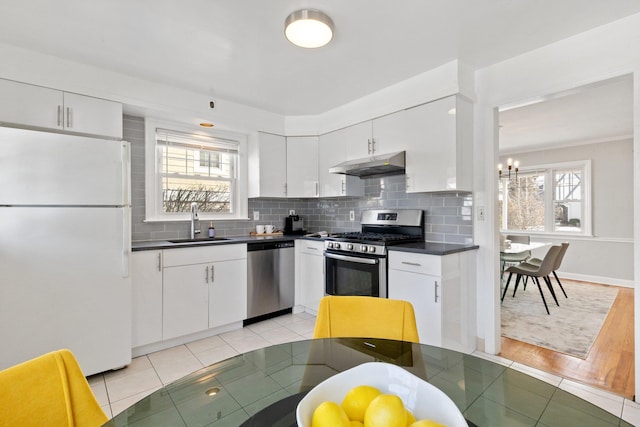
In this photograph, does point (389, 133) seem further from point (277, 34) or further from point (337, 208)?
point (277, 34)

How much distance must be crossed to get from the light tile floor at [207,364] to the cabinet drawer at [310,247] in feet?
2.52

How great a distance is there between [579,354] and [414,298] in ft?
5.17

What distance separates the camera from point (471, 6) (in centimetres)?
180

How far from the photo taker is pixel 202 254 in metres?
2.92

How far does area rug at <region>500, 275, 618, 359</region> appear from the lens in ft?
9.52

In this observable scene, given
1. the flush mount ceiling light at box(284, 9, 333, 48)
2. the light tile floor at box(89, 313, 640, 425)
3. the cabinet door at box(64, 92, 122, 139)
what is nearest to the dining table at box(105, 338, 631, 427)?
the light tile floor at box(89, 313, 640, 425)

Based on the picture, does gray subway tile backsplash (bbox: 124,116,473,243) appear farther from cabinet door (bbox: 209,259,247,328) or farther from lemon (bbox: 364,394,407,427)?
lemon (bbox: 364,394,407,427)

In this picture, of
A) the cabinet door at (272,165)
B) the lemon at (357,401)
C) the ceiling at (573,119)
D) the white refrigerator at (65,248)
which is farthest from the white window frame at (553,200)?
the white refrigerator at (65,248)

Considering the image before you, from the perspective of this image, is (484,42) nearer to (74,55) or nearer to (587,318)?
(74,55)

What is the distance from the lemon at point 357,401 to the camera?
670 mm

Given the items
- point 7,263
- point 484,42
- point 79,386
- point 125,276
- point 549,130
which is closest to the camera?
point 79,386

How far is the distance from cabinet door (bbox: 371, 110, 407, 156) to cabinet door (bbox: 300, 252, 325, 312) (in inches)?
52.5

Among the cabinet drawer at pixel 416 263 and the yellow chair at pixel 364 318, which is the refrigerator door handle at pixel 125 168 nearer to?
the yellow chair at pixel 364 318

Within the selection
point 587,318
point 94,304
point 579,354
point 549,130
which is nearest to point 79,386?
point 94,304
